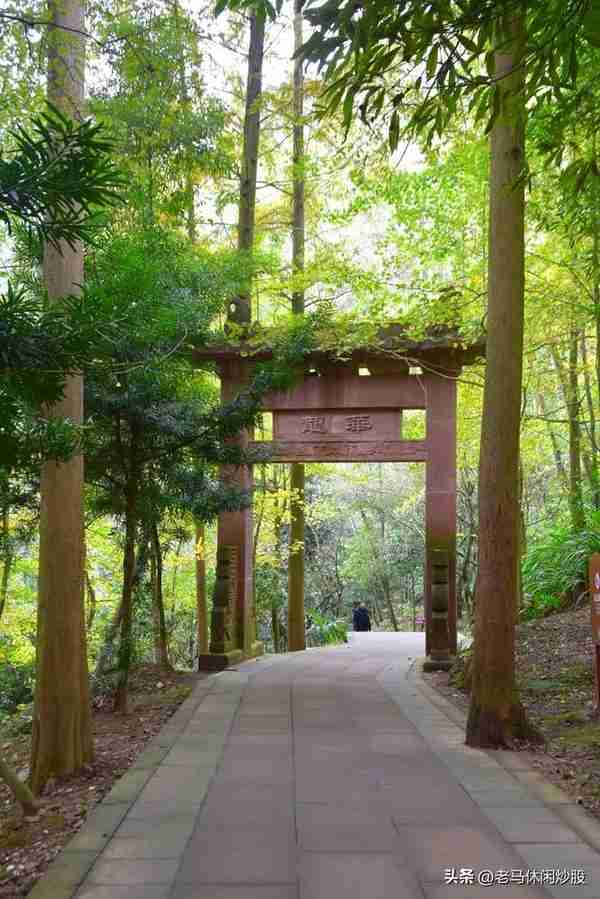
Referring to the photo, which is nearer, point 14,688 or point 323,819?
point 323,819

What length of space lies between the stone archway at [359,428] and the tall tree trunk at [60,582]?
498cm

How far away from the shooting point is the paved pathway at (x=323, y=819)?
3.46 metres

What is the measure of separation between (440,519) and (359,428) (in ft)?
5.36

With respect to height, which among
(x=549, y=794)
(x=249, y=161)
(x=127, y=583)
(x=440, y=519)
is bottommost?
(x=549, y=794)

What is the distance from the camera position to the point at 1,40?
603 cm

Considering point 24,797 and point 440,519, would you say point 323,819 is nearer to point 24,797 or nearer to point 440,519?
point 24,797

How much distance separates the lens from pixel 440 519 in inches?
429

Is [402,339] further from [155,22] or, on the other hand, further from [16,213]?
[16,213]

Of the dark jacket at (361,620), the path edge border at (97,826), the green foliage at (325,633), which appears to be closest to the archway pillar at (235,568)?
the path edge border at (97,826)

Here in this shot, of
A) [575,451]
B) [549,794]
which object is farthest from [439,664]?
[549,794]

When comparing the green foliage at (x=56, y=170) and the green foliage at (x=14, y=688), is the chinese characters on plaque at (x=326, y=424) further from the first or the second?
the green foliage at (x=56, y=170)

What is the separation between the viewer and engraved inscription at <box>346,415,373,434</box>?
11266 mm

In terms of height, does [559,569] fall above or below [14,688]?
above

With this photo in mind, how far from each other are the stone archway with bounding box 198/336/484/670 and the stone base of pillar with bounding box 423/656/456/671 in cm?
42
